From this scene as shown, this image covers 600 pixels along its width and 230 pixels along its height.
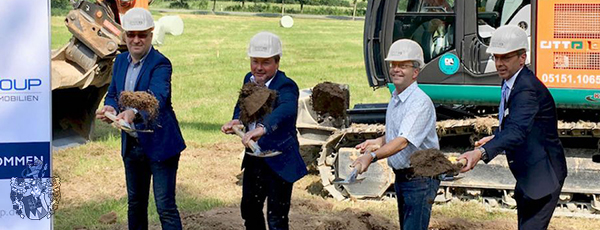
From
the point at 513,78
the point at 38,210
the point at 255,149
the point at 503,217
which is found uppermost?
the point at 513,78

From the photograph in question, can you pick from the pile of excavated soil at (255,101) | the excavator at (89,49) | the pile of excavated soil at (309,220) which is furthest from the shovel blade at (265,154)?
the excavator at (89,49)

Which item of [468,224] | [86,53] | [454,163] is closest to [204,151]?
[86,53]

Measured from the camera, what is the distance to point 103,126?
1461cm

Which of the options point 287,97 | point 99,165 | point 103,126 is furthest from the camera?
point 103,126

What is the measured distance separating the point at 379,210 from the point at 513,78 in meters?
3.85

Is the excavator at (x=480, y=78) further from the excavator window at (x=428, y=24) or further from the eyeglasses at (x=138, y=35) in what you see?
the eyeglasses at (x=138, y=35)

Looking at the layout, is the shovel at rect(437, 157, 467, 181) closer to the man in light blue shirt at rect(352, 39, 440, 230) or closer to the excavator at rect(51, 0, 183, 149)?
the man in light blue shirt at rect(352, 39, 440, 230)

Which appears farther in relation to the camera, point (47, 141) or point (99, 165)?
point (99, 165)

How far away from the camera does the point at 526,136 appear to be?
5.84m

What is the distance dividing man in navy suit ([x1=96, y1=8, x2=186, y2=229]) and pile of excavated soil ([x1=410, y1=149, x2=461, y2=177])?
178cm

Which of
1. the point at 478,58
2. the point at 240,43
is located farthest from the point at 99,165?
the point at 240,43

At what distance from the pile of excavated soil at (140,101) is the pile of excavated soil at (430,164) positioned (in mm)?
1802

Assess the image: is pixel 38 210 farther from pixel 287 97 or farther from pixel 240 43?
pixel 240 43

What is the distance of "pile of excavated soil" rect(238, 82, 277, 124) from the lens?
618cm
